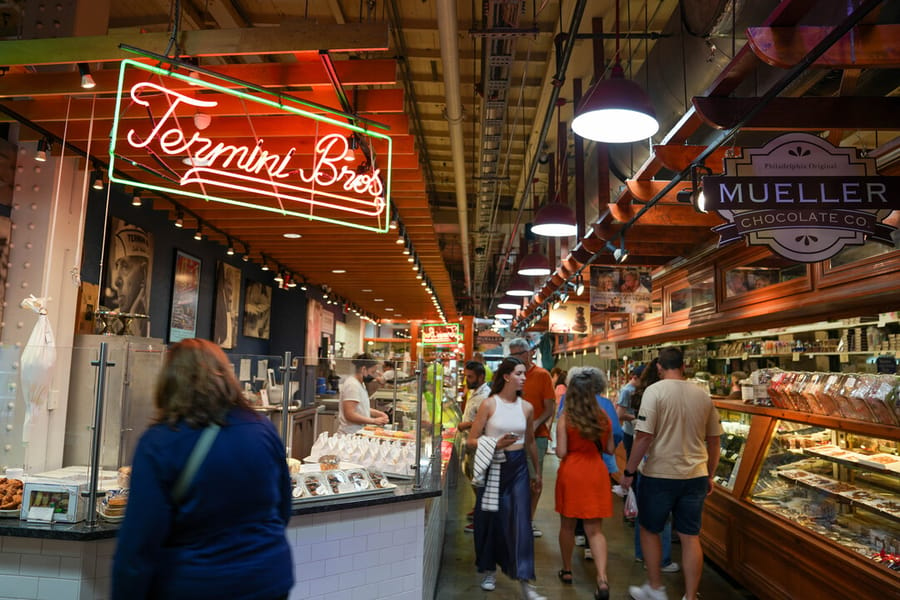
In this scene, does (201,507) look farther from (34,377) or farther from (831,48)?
(831,48)

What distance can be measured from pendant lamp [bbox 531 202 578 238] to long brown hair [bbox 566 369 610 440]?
2.38 m

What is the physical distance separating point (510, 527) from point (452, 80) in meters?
3.61

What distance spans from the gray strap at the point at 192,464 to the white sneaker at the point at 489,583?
11.9ft

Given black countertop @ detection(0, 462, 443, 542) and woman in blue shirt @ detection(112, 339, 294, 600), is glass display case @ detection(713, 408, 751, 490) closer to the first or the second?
black countertop @ detection(0, 462, 443, 542)

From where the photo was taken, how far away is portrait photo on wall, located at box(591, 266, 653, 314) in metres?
7.98

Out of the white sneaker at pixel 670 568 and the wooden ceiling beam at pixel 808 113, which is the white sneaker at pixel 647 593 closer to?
the white sneaker at pixel 670 568

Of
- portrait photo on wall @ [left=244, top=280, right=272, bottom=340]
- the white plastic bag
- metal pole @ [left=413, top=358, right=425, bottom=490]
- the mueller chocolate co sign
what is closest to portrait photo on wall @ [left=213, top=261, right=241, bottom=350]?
portrait photo on wall @ [left=244, top=280, right=272, bottom=340]

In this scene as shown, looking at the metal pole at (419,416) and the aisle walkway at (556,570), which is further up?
the metal pole at (419,416)

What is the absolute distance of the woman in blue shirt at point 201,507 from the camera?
1.82 meters

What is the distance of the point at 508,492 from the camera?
4672 mm

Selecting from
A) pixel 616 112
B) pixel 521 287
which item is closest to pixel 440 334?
pixel 521 287

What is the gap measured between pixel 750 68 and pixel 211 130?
4.20m

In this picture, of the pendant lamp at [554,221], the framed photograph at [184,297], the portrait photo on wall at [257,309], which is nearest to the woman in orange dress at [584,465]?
the pendant lamp at [554,221]

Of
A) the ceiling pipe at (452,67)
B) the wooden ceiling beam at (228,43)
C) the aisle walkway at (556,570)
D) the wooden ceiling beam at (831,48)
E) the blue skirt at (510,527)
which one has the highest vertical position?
the ceiling pipe at (452,67)
